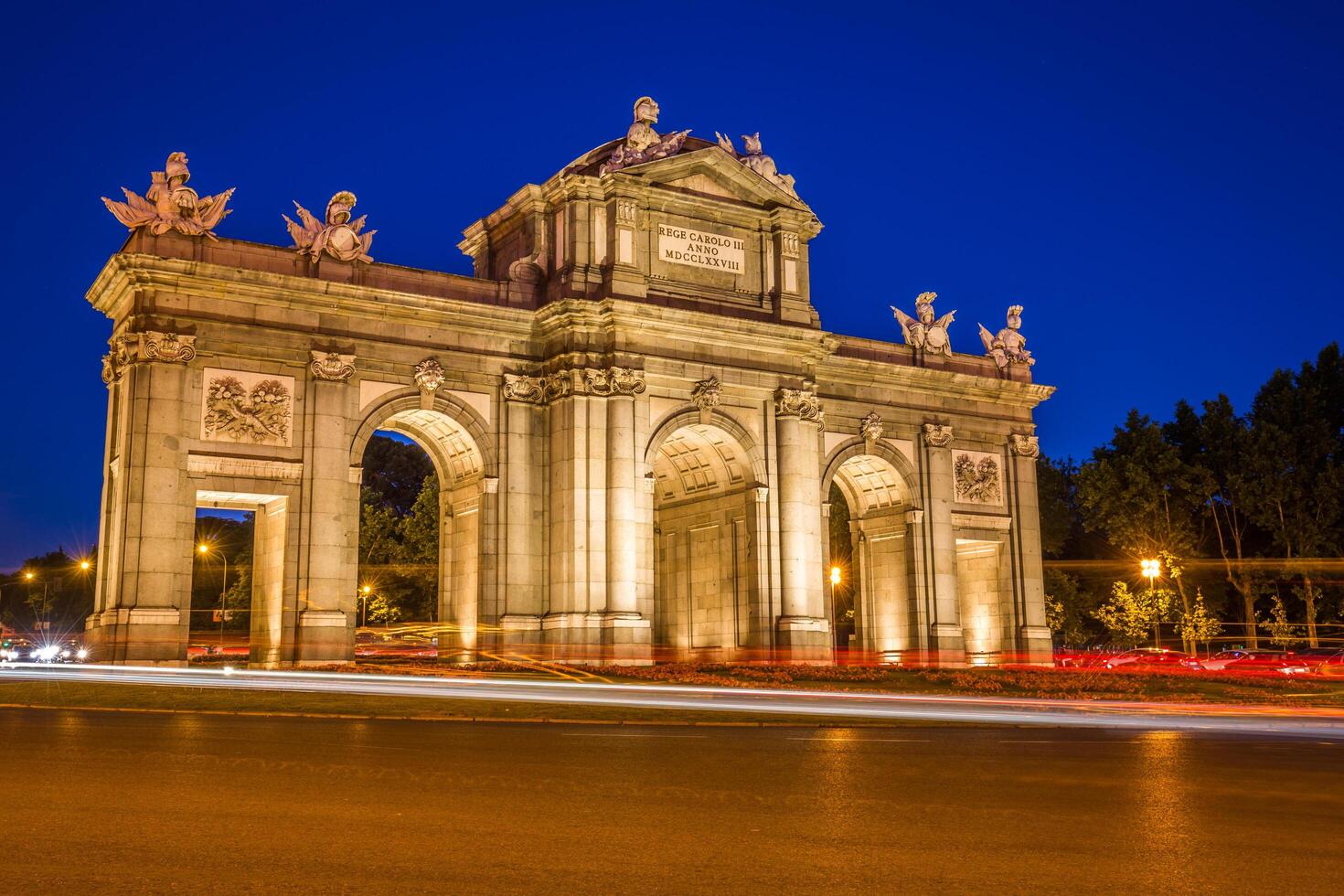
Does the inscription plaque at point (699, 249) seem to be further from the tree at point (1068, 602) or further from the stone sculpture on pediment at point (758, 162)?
the tree at point (1068, 602)

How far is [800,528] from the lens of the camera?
49.2 m

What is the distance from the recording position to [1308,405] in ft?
230

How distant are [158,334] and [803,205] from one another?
24.9 meters

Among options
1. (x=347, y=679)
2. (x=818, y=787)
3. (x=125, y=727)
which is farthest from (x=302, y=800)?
(x=347, y=679)

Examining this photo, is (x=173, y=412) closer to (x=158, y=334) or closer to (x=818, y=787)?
(x=158, y=334)

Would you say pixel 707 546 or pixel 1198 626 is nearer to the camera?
pixel 707 546

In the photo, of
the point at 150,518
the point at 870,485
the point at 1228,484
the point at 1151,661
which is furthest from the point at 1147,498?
the point at 150,518

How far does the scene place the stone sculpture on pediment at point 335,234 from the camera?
44344mm

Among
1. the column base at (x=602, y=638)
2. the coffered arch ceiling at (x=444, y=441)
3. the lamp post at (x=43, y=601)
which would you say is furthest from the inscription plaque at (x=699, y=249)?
the lamp post at (x=43, y=601)

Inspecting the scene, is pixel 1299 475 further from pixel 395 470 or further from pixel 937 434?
pixel 395 470

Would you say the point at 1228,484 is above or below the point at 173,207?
below

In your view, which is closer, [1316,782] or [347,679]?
[1316,782]

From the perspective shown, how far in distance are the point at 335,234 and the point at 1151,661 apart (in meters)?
41.5

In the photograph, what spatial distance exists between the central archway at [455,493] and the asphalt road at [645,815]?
87.9ft
